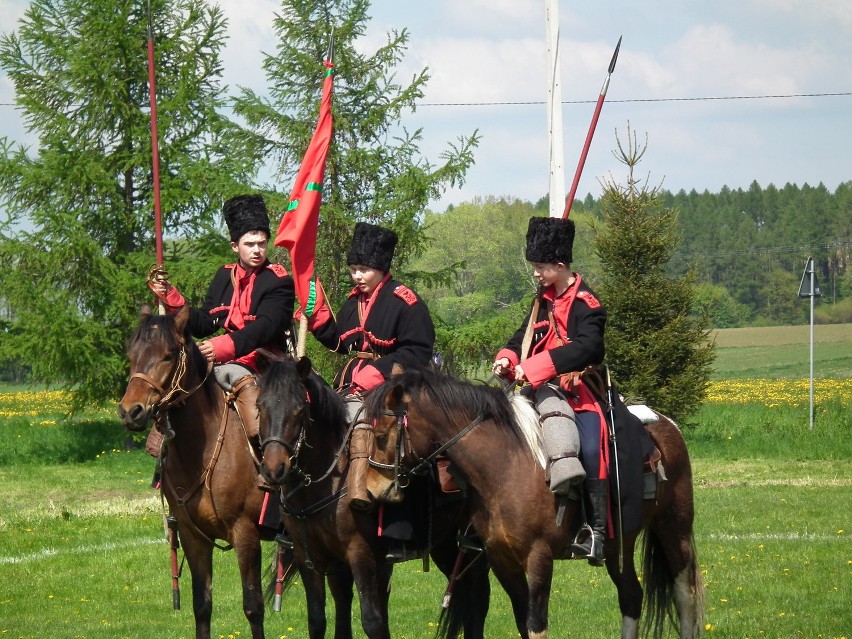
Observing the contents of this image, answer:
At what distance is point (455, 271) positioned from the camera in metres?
22.0

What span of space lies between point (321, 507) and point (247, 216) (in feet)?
7.64

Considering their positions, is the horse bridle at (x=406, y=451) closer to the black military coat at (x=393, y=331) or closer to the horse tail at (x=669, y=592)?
the black military coat at (x=393, y=331)

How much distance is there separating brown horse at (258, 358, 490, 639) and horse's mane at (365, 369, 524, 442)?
0.45m

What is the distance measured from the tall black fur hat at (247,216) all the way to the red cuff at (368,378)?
1.33m

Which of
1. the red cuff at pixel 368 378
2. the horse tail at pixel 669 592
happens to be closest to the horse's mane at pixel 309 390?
the red cuff at pixel 368 378

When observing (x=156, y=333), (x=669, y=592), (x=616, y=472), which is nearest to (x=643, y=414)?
(x=616, y=472)

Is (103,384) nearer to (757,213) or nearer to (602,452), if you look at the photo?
(602,452)

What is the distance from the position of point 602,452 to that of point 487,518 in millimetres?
817

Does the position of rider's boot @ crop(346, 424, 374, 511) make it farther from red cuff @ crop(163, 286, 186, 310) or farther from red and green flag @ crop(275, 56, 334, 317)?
red cuff @ crop(163, 286, 186, 310)

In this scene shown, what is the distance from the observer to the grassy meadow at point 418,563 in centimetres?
897

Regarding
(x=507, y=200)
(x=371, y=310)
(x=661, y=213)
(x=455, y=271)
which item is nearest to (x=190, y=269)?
(x=455, y=271)

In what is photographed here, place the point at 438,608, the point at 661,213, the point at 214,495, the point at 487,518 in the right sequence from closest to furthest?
the point at 487,518
the point at 214,495
the point at 438,608
the point at 661,213

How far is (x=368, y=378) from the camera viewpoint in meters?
7.28

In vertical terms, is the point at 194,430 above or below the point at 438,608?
above
